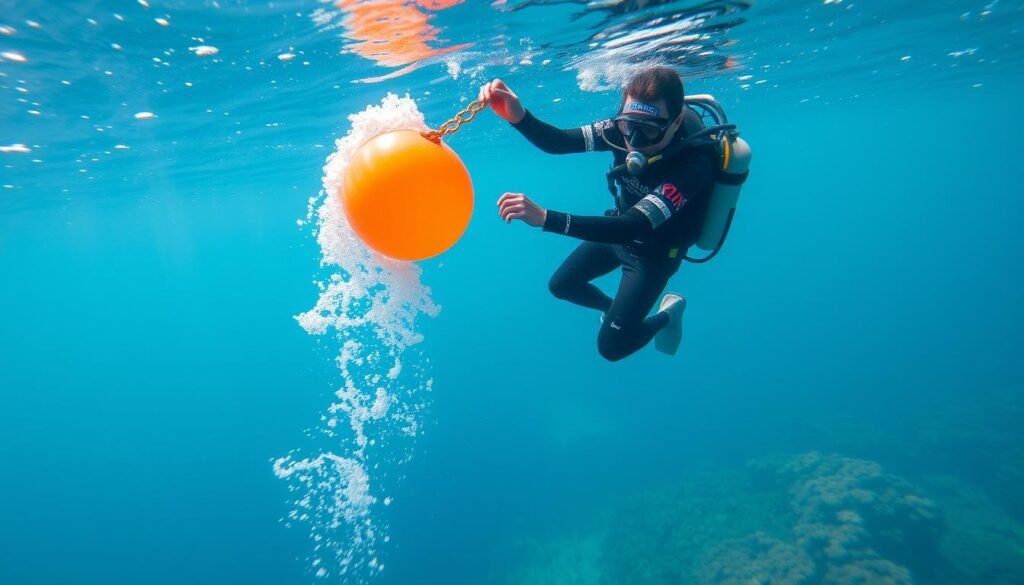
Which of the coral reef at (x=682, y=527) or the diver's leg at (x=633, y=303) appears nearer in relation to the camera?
the diver's leg at (x=633, y=303)

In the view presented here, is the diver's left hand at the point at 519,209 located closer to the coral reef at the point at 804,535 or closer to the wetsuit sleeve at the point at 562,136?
the wetsuit sleeve at the point at 562,136

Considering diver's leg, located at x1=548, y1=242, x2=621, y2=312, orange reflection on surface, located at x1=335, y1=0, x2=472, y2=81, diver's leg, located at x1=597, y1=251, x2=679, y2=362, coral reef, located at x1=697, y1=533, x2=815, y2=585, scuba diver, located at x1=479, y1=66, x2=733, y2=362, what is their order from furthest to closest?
coral reef, located at x1=697, y1=533, x2=815, y2=585 → orange reflection on surface, located at x1=335, y1=0, x2=472, y2=81 → diver's leg, located at x1=548, y1=242, x2=621, y2=312 → diver's leg, located at x1=597, y1=251, x2=679, y2=362 → scuba diver, located at x1=479, y1=66, x2=733, y2=362

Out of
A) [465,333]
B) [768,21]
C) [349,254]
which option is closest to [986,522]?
[768,21]

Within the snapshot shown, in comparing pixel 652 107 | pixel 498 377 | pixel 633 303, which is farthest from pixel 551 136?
pixel 498 377

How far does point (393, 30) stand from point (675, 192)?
7036mm

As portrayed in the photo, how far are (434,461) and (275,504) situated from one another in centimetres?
676

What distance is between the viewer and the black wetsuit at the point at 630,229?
3.21 m

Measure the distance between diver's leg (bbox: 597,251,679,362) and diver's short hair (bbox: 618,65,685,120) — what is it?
5.30ft

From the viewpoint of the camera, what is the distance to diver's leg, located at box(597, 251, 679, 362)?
15.3 ft

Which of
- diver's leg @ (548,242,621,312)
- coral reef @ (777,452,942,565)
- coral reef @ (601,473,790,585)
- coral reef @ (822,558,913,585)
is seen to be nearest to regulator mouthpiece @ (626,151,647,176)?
diver's leg @ (548,242,621,312)

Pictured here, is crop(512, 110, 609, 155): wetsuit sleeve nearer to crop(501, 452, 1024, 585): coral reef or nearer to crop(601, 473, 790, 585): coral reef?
crop(501, 452, 1024, 585): coral reef

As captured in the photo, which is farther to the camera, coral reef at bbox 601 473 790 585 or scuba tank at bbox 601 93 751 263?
coral reef at bbox 601 473 790 585

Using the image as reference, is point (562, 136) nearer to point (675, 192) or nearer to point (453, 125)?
point (453, 125)

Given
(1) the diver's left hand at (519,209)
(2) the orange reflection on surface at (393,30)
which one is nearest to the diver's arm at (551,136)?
(1) the diver's left hand at (519,209)
